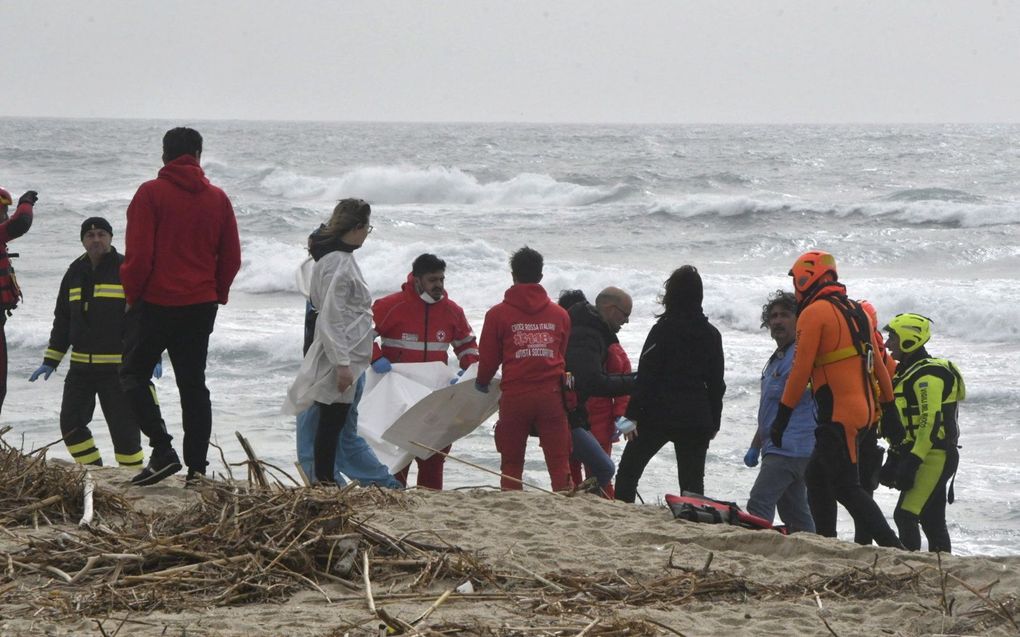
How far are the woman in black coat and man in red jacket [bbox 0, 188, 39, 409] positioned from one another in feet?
10.8

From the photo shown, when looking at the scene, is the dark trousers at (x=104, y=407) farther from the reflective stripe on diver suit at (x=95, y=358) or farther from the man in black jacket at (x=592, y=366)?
the man in black jacket at (x=592, y=366)

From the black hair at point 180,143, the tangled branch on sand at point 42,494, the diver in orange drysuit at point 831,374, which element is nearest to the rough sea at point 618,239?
the black hair at point 180,143

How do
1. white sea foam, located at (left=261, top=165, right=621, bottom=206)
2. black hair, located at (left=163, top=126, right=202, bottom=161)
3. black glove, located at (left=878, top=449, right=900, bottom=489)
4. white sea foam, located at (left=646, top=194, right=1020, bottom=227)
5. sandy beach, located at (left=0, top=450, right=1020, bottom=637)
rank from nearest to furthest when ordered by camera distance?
sandy beach, located at (left=0, top=450, right=1020, bottom=637) < black hair, located at (left=163, top=126, right=202, bottom=161) < black glove, located at (left=878, top=449, right=900, bottom=489) < white sea foam, located at (left=646, top=194, right=1020, bottom=227) < white sea foam, located at (left=261, top=165, right=621, bottom=206)

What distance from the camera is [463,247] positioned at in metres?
25.7

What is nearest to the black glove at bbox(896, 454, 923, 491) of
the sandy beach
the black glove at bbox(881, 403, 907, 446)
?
the black glove at bbox(881, 403, 907, 446)

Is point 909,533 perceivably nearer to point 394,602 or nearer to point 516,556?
point 516,556

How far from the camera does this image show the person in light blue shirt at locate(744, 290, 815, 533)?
21.4ft

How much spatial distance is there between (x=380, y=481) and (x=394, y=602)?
2577 millimetres

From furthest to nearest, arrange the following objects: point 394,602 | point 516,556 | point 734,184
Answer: point 734,184
point 516,556
point 394,602

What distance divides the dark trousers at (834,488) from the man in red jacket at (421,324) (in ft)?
6.88


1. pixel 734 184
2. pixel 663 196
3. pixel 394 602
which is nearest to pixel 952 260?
pixel 663 196

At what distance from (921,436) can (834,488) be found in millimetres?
838

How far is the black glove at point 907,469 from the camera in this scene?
6.66m

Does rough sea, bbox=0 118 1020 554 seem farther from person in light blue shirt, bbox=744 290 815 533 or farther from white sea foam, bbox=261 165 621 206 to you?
person in light blue shirt, bbox=744 290 815 533
